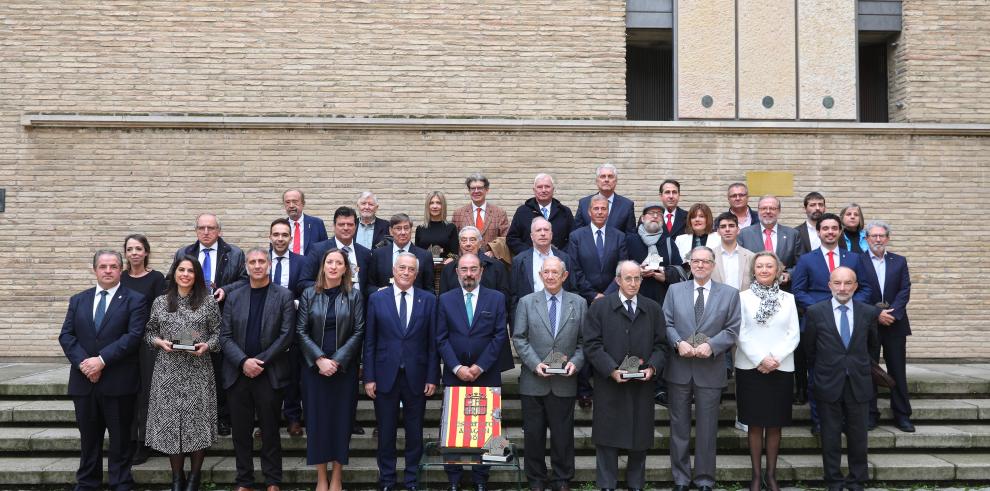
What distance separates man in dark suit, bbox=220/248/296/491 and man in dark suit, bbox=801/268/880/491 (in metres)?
4.27

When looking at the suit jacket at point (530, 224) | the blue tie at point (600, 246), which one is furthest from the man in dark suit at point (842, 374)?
the suit jacket at point (530, 224)

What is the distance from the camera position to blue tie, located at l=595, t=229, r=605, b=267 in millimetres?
7258

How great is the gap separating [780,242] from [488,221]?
9.38 ft

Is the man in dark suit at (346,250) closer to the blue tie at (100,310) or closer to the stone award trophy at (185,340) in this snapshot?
the stone award trophy at (185,340)

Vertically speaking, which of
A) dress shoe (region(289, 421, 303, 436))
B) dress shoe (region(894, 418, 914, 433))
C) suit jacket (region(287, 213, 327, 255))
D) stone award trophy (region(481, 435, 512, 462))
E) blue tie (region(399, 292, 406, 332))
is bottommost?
dress shoe (region(894, 418, 914, 433))

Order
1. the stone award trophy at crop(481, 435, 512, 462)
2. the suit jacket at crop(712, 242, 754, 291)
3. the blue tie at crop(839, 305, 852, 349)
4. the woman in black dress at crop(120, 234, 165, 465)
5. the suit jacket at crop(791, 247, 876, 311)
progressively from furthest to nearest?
the suit jacket at crop(791, 247, 876, 311), the suit jacket at crop(712, 242, 754, 291), the woman in black dress at crop(120, 234, 165, 465), the blue tie at crop(839, 305, 852, 349), the stone award trophy at crop(481, 435, 512, 462)

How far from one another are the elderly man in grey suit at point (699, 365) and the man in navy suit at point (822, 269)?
1.17 m

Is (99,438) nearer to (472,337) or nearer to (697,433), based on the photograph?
(472,337)

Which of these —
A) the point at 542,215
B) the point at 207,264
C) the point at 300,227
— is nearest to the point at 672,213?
the point at 542,215

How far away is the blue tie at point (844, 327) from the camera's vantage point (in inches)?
252

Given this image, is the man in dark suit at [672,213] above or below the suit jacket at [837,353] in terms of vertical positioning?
above

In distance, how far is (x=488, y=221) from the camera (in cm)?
809

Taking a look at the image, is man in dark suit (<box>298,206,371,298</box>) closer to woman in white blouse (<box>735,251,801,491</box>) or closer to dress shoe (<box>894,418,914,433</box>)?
woman in white blouse (<box>735,251,801,491</box>)

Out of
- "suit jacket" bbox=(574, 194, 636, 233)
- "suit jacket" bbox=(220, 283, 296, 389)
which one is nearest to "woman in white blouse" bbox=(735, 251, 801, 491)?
"suit jacket" bbox=(574, 194, 636, 233)
